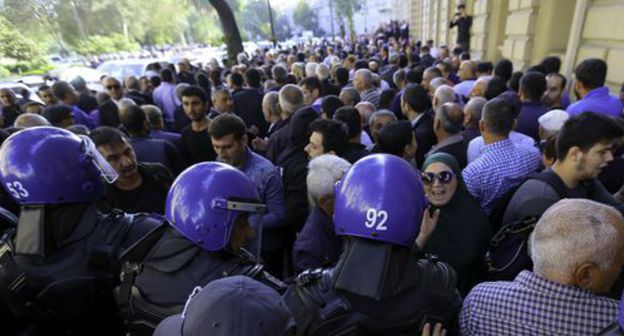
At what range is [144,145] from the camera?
3695 mm

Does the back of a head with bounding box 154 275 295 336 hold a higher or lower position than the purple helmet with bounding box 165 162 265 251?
higher

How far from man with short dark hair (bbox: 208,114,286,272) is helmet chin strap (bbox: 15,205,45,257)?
1.47 meters

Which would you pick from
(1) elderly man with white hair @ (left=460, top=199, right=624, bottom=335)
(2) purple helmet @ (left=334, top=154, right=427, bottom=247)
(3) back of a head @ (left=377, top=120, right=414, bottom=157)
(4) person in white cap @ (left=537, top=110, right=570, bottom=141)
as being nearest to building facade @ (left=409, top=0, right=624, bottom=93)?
(4) person in white cap @ (left=537, top=110, right=570, bottom=141)

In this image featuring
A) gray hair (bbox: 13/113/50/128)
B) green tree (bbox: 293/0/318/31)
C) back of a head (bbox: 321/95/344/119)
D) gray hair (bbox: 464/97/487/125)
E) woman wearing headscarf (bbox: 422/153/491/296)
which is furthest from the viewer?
green tree (bbox: 293/0/318/31)

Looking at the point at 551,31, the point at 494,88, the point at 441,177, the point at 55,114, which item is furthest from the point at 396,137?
the point at 551,31

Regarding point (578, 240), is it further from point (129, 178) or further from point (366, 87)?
point (366, 87)

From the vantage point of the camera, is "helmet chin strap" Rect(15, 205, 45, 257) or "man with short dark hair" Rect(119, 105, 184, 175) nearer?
"helmet chin strap" Rect(15, 205, 45, 257)

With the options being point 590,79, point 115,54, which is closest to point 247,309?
point 590,79

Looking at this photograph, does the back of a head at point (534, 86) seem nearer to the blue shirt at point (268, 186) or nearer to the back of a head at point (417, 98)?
the back of a head at point (417, 98)

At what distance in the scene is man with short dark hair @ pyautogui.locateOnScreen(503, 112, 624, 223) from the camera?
213cm

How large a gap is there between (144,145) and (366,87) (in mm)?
3625

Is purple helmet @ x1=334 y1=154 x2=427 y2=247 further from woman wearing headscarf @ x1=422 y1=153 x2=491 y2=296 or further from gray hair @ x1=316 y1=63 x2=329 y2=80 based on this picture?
gray hair @ x1=316 y1=63 x2=329 y2=80

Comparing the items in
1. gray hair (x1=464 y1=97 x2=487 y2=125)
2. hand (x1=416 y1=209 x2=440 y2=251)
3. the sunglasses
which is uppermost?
the sunglasses

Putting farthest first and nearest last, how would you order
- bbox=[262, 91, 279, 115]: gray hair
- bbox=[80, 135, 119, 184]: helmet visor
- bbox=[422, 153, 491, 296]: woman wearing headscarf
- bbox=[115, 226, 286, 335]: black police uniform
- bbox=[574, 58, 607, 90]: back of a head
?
bbox=[262, 91, 279, 115]: gray hair < bbox=[574, 58, 607, 90]: back of a head < bbox=[422, 153, 491, 296]: woman wearing headscarf < bbox=[80, 135, 119, 184]: helmet visor < bbox=[115, 226, 286, 335]: black police uniform
